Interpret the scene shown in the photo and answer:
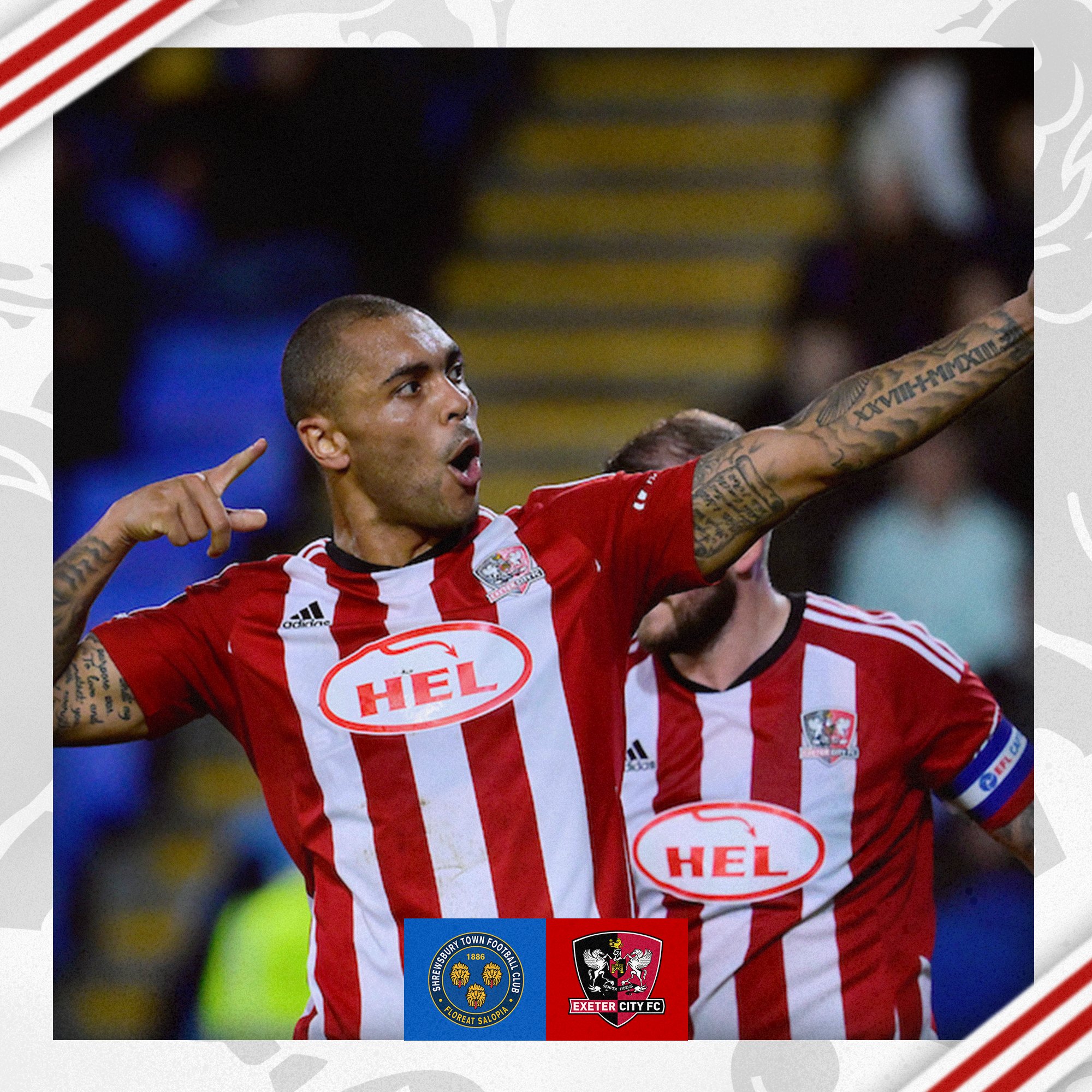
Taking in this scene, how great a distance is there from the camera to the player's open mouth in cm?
214

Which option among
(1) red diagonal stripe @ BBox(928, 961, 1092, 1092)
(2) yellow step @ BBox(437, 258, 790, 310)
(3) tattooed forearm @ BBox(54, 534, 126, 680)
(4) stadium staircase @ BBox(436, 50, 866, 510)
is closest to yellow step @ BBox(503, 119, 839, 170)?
(4) stadium staircase @ BBox(436, 50, 866, 510)

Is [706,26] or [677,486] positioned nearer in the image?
[677,486]

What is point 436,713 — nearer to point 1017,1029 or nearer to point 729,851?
point 729,851

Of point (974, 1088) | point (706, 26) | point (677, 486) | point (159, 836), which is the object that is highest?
point (706, 26)

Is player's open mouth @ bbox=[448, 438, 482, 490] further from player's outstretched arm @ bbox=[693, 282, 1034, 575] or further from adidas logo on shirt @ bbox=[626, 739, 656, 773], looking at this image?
adidas logo on shirt @ bbox=[626, 739, 656, 773]

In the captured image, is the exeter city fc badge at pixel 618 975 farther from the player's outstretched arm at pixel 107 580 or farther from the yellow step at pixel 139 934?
the player's outstretched arm at pixel 107 580

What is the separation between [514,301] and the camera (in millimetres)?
2217

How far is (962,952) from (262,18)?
2.14 meters

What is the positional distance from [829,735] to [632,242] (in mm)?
970

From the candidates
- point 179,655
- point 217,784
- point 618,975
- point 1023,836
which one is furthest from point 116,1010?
point 1023,836

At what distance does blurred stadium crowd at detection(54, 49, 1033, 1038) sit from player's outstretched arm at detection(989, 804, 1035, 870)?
0.03 metres

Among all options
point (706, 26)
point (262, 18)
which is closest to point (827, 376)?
point (706, 26)

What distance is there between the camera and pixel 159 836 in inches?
87.0

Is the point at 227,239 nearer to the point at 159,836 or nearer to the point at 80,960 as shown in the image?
the point at 159,836
